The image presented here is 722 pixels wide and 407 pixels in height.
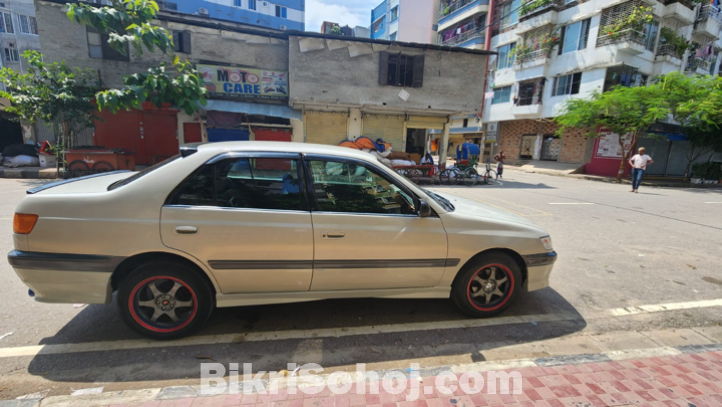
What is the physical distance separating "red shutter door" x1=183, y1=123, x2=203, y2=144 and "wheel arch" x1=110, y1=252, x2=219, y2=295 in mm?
14484

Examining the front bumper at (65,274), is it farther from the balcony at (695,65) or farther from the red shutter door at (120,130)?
the balcony at (695,65)

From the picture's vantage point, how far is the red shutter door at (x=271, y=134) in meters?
15.3

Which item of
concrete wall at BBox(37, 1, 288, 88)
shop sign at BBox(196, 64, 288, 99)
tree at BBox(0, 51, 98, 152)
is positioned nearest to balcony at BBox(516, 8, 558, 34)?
concrete wall at BBox(37, 1, 288, 88)

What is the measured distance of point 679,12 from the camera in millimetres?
22375

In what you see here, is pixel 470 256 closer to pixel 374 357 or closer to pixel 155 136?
pixel 374 357

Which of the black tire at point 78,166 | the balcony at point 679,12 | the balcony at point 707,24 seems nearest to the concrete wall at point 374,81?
the black tire at point 78,166

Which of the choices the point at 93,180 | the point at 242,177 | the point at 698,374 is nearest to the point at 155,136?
the point at 93,180

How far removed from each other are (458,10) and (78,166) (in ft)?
119

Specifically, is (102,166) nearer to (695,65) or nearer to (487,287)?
(487,287)

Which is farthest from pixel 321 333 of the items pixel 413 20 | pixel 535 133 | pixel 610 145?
pixel 413 20

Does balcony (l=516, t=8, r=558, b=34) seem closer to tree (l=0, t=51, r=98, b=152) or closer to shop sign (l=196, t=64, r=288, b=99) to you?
shop sign (l=196, t=64, r=288, b=99)

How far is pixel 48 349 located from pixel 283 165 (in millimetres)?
2380

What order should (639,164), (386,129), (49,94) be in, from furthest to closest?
(386,129) < (639,164) < (49,94)

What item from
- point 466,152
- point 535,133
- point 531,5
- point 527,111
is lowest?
point 466,152
